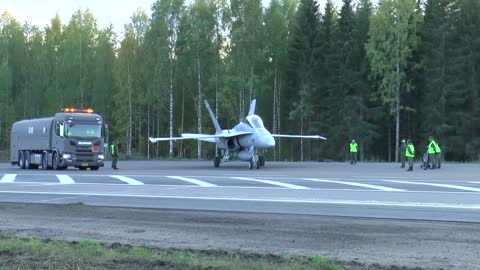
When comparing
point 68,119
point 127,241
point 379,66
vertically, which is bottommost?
point 127,241

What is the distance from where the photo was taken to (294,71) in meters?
62.1

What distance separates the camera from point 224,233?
11.5 metres

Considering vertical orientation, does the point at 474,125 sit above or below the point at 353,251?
above

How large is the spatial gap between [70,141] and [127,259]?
29943mm

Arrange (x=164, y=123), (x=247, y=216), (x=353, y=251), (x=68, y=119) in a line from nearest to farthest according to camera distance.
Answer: (x=353, y=251) < (x=247, y=216) < (x=68, y=119) < (x=164, y=123)

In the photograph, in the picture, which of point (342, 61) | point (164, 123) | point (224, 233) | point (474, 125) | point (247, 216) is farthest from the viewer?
point (164, 123)

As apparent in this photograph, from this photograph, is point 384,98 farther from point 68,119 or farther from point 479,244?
point 479,244

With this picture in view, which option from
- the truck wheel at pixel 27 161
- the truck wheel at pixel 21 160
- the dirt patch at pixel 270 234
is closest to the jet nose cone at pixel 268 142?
the truck wheel at pixel 27 161

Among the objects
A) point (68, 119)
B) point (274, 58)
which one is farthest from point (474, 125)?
point (68, 119)

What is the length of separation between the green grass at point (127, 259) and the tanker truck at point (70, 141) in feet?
92.4

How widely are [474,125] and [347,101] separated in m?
10.5

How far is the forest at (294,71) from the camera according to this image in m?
56.1

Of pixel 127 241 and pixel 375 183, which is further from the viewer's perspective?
pixel 375 183

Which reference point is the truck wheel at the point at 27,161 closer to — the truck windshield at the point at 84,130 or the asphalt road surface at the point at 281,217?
the truck windshield at the point at 84,130
